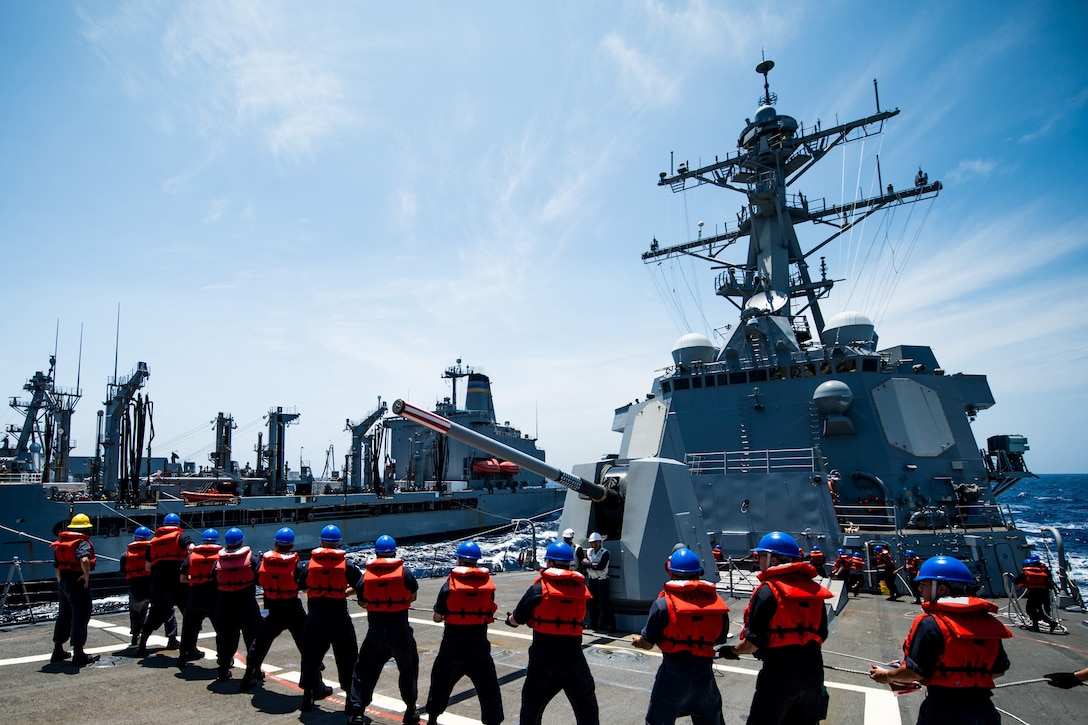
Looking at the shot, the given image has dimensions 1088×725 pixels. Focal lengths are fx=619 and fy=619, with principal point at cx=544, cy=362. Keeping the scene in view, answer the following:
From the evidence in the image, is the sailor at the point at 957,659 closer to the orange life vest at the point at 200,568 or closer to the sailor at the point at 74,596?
the orange life vest at the point at 200,568

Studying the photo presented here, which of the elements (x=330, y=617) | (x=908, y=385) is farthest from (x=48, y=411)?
(x=908, y=385)

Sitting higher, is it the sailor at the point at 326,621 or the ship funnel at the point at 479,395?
the ship funnel at the point at 479,395

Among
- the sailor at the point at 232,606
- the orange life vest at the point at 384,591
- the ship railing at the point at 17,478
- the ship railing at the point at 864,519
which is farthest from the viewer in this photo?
the ship railing at the point at 17,478

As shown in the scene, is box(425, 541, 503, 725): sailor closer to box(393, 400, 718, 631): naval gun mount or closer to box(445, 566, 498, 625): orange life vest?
box(445, 566, 498, 625): orange life vest

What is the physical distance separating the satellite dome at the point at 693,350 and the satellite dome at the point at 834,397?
349cm

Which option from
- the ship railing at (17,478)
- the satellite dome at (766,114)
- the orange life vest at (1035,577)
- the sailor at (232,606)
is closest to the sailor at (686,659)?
the sailor at (232,606)

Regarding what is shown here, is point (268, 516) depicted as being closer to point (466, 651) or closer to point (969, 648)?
point (466, 651)

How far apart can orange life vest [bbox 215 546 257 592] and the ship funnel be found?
129 ft

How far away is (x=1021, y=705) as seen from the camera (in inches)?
191

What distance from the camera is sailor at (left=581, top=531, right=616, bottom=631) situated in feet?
23.0

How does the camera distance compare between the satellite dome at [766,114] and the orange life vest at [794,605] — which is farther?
the satellite dome at [766,114]

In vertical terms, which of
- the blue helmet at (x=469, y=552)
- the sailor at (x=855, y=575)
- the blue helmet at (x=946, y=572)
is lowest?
the sailor at (x=855, y=575)

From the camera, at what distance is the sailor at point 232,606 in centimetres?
520

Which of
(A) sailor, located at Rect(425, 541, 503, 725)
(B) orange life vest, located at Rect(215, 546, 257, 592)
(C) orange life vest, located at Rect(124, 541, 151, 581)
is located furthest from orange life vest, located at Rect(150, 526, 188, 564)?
(A) sailor, located at Rect(425, 541, 503, 725)
